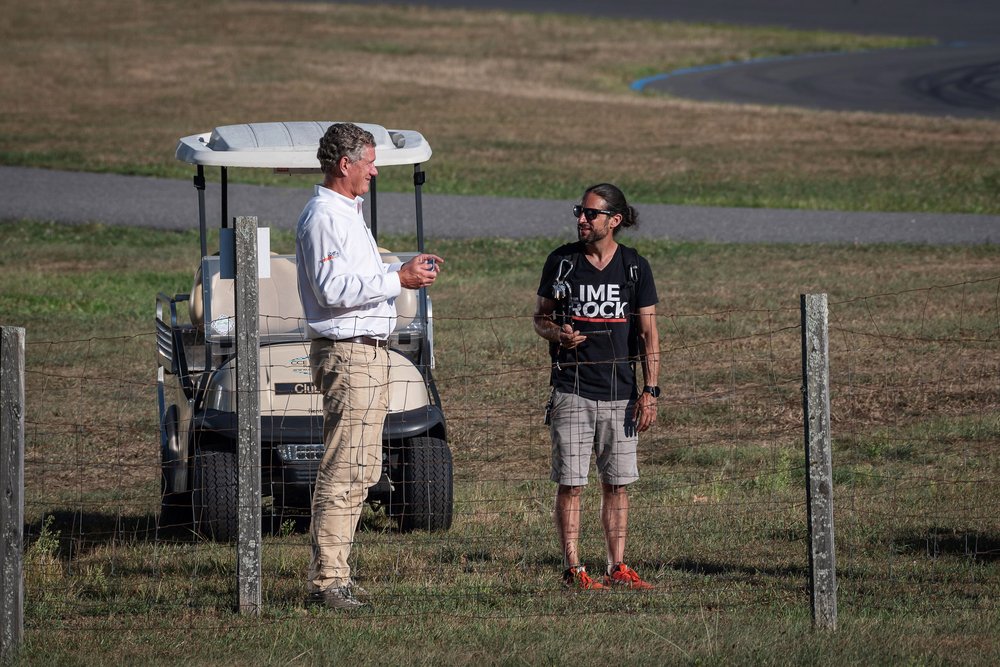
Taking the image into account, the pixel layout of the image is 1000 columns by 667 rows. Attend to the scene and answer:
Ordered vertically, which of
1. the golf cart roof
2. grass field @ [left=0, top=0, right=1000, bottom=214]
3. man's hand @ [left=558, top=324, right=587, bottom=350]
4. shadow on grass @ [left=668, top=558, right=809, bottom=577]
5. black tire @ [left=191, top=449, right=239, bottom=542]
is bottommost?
shadow on grass @ [left=668, top=558, right=809, bottom=577]

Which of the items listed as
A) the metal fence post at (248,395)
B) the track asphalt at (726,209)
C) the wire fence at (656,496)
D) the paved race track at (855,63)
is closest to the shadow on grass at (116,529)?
the wire fence at (656,496)

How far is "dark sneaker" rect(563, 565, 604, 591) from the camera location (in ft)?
18.0

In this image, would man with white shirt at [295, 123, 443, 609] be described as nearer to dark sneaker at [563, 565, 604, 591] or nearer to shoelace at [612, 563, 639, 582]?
dark sneaker at [563, 565, 604, 591]

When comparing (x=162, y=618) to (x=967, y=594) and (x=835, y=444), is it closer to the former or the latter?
(x=967, y=594)

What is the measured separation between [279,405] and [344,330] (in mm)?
1273

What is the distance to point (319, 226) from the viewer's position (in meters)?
5.11

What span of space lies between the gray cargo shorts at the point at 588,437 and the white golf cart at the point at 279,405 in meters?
0.75

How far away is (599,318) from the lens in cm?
555

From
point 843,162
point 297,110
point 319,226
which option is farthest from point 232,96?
point 319,226

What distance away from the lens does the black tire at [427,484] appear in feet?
20.6

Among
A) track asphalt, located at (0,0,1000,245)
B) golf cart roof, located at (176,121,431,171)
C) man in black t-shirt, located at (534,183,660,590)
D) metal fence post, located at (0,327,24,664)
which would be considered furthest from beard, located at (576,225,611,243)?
track asphalt, located at (0,0,1000,245)

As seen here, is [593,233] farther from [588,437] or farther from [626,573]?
[626,573]

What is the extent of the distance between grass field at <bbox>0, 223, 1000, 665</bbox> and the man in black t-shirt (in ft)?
1.01

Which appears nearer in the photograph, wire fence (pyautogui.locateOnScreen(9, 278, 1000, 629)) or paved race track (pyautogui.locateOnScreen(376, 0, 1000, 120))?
wire fence (pyautogui.locateOnScreen(9, 278, 1000, 629))
